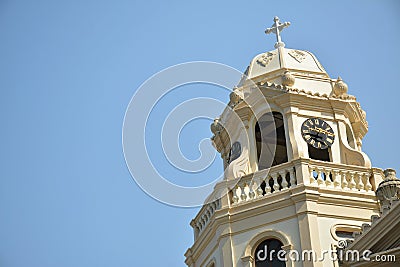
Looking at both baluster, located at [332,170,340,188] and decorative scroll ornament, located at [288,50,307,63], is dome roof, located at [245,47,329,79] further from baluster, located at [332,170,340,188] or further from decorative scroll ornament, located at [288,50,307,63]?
baluster, located at [332,170,340,188]

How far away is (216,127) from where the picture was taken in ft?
119

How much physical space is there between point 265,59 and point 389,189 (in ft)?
28.9

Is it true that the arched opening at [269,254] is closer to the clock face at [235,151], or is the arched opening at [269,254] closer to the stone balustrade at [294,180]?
the stone balustrade at [294,180]

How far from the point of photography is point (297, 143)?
3347 cm

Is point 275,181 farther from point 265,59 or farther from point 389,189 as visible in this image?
point 265,59

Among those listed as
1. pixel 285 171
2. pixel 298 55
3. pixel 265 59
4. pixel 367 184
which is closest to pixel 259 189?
pixel 285 171

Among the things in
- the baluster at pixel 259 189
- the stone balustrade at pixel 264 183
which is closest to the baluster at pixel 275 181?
the stone balustrade at pixel 264 183

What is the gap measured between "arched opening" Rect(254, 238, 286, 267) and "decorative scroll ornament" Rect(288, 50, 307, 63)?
280 inches

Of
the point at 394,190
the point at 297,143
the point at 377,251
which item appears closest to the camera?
the point at 377,251

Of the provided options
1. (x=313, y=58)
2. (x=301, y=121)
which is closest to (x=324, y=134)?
(x=301, y=121)

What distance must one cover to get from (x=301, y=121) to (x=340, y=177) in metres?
2.62

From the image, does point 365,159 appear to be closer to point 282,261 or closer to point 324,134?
point 324,134

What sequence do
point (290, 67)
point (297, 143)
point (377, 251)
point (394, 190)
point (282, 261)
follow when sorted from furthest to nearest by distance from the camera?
point (290, 67) < point (297, 143) < point (282, 261) < point (394, 190) < point (377, 251)

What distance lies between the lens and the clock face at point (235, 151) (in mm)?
34844
